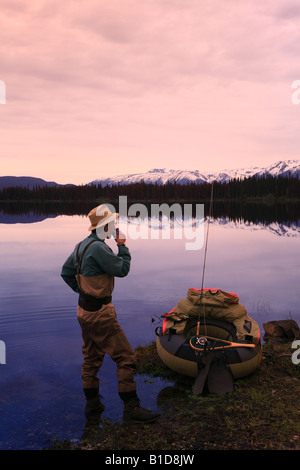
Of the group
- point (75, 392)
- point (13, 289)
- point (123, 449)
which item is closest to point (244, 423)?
point (123, 449)

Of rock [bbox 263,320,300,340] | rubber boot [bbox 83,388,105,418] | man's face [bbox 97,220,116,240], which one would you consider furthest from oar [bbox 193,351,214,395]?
rock [bbox 263,320,300,340]

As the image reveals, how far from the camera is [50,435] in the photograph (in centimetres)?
554

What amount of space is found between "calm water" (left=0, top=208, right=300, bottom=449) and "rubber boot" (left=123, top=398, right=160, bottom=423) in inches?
9.7

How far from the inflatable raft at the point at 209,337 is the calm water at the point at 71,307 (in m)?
0.70

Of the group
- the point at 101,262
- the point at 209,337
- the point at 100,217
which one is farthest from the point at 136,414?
the point at 100,217

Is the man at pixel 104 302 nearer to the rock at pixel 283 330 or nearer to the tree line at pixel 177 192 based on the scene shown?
the rock at pixel 283 330

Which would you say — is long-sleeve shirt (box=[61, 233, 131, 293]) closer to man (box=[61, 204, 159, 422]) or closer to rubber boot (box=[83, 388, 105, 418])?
man (box=[61, 204, 159, 422])

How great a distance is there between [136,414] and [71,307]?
6.85 meters

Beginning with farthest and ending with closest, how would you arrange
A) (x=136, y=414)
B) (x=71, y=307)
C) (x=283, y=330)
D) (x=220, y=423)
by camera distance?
(x=71, y=307)
(x=283, y=330)
(x=136, y=414)
(x=220, y=423)

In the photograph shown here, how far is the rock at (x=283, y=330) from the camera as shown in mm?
9555

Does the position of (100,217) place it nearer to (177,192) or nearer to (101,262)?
(101,262)

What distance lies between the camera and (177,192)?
500ft

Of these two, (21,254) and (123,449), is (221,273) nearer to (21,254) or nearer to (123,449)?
(21,254)

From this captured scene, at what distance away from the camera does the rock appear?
9.55 meters
